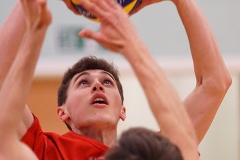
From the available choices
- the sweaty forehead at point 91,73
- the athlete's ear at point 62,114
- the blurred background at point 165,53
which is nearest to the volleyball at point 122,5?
the sweaty forehead at point 91,73

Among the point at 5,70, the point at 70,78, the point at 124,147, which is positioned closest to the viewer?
the point at 124,147

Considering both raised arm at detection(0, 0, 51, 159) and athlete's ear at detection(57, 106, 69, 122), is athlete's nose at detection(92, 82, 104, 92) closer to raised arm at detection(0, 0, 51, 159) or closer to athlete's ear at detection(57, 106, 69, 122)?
athlete's ear at detection(57, 106, 69, 122)

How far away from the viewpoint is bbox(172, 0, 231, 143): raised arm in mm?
1817

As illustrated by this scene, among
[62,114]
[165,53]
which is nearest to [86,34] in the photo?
[62,114]

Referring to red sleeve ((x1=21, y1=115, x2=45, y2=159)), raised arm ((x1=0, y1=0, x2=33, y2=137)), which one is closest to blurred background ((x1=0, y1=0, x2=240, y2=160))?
red sleeve ((x1=21, y1=115, x2=45, y2=159))

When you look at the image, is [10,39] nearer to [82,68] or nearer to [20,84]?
[20,84]

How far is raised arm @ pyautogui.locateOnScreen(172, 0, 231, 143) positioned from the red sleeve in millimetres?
545

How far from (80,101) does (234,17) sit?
2.71 metres

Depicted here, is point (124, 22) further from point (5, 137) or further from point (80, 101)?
point (80, 101)

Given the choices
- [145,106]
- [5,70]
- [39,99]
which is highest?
[5,70]

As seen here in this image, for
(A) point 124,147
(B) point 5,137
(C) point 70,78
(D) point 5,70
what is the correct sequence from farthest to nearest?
(C) point 70,78 < (D) point 5,70 < (B) point 5,137 < (A) point 124,147

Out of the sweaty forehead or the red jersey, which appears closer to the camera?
the red jersey

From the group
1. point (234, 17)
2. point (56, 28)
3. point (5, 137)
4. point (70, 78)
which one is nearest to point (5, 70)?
point (5, 137)

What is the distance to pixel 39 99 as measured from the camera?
4.41m
